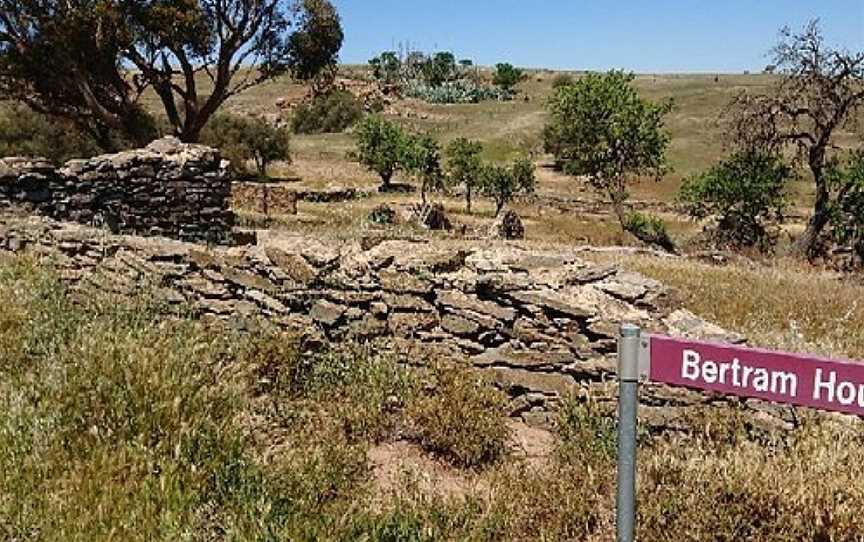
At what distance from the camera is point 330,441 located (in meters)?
5.02

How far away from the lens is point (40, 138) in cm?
→ 3522

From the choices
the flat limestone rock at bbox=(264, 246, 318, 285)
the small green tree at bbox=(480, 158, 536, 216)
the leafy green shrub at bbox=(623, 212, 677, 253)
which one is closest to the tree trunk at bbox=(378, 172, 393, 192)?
the small green tree at bbox=(480, 158, 536, 216)

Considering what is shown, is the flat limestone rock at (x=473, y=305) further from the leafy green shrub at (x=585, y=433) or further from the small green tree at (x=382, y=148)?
the small green tree at (x=382, y=148)

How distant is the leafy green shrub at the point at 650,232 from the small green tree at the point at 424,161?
10.4 m

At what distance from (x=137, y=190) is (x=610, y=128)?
73.9 feet

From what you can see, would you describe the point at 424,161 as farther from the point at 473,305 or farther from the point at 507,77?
the point at 507,77

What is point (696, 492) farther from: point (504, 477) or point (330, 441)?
point (330, 441)

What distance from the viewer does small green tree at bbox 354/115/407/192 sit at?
1745 inches

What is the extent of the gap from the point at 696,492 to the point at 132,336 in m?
4.00

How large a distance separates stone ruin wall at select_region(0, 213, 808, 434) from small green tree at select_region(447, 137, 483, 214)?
33.8 metres

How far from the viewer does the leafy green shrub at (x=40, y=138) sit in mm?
34625

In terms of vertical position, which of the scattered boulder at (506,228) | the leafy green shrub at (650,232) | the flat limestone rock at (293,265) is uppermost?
the flat limestone rock at (293,265)

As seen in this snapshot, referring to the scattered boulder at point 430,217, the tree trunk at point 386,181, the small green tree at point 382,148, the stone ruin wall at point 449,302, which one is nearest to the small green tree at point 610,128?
the scattered boulder at point 430,217

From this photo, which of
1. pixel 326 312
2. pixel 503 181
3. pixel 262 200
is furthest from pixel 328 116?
pixel 326 312
